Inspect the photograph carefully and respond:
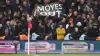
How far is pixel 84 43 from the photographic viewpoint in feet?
66.3

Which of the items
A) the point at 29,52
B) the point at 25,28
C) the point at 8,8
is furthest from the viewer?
the point at 8,8

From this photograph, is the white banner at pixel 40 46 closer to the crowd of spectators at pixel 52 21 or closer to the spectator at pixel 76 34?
the crowd of spectators at pixel 52 21

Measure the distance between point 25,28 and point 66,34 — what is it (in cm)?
255

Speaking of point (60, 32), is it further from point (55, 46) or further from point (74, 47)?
point (74, 47)

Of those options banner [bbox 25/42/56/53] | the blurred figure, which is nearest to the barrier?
banner [bbox 25/42/56/53]

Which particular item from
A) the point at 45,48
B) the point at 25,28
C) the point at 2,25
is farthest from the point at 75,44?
the point at 2,25

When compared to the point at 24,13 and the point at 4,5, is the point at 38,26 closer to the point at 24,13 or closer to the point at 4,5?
the point at 24,13

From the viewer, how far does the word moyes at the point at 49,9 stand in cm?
2080

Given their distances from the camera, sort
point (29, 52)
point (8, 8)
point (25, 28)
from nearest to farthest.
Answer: point (29, 52), point (25, 28), point (8, 8)

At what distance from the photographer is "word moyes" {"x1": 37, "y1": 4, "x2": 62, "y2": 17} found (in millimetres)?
20797

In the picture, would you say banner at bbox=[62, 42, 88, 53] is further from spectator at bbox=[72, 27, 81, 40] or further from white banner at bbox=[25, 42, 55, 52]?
white banner at bbox=[25, 42, 55, 52]

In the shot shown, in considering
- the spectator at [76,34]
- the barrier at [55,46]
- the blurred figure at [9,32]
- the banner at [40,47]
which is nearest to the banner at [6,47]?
the barrier at [55,46]

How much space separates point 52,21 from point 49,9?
1183mm

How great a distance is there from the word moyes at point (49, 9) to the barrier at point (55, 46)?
179 centimetres
